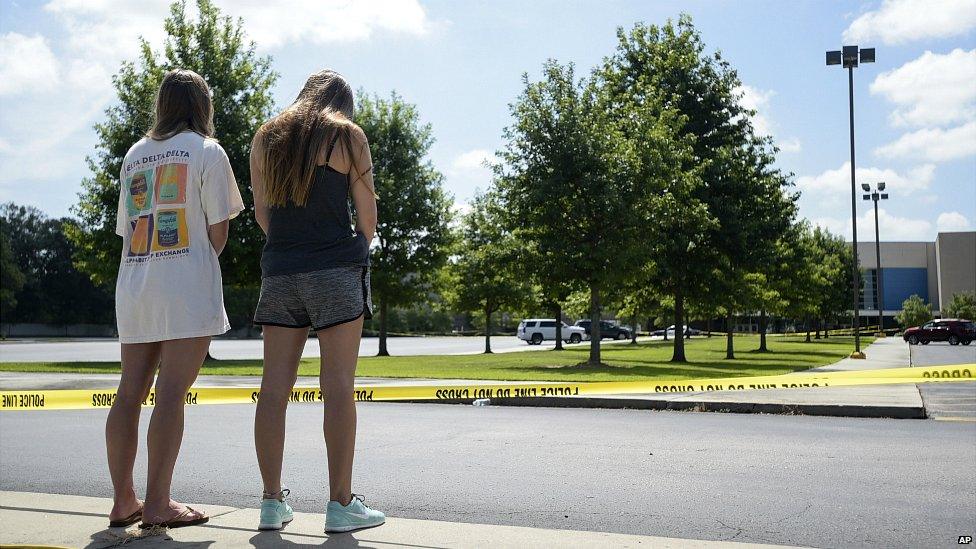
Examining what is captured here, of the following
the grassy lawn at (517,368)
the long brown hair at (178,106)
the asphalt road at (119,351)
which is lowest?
the asphalt road at (119,351)

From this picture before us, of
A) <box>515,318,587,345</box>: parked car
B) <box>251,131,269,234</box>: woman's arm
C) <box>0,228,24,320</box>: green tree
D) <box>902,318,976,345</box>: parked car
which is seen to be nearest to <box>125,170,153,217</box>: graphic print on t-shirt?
<box>251,131,269,234</box>: woman's arm

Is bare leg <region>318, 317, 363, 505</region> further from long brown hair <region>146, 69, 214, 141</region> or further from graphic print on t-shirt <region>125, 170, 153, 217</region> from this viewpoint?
long brown hair <region>146, 69, 214, 141</region>

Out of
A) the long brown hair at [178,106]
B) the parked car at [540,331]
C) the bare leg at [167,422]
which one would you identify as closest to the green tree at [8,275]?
the parked car at [540,331]

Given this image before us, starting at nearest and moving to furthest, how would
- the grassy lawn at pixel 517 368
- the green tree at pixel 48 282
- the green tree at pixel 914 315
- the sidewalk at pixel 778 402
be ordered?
the sidewalk at pixel 778 402 → the grassy lawn at pixel 517 368 → the green tree at pixel 914 315 → the green tree at pixel 48 282

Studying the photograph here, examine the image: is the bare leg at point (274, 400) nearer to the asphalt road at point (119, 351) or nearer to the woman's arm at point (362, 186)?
the woman's arm at point (362, 186)

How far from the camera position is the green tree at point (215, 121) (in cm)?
2791

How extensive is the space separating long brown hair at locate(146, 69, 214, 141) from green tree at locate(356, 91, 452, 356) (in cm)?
3171

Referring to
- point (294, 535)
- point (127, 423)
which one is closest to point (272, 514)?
point (294, 535)

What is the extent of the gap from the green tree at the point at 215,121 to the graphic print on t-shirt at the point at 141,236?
24.3 m

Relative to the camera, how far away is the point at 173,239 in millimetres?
3824

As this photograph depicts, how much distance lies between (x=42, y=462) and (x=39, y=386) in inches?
386

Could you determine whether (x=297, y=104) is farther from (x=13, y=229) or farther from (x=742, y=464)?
(x=13, y=229)

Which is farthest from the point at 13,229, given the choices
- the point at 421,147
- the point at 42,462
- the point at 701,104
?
the point at 42,462

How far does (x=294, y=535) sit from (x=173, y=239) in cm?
135
